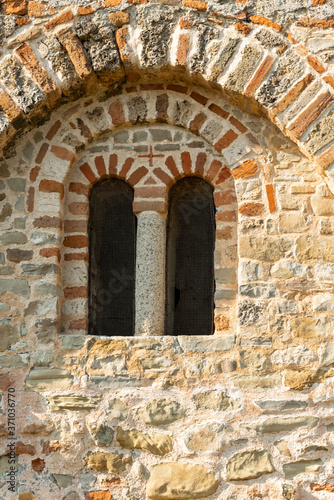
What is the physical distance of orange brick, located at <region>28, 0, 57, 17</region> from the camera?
4641 millimetres

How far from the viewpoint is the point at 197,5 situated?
4527 millimetres

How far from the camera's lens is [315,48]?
14.5 ft

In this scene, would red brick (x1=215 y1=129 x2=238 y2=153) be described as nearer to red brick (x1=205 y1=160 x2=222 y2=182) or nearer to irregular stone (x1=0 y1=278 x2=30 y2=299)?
red brick (x1=205 y1=160 x2=222 y2=182)

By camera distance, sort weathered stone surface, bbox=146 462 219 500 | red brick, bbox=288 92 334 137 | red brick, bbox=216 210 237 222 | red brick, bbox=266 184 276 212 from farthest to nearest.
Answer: red brick, bbox=216 210 237 222
red brick, bbox=266 184 276 212
red brick, bbox=288 92 334 137
weathered stone surface, bbox=146 462 219 500

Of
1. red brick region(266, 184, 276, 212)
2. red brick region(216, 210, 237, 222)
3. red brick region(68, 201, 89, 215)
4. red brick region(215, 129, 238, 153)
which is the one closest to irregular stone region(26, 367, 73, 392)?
red brick region(68, 201, 89, 215)

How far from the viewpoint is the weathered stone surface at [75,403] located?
4.33m

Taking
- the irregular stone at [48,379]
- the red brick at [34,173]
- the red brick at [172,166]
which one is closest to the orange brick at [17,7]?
the red brick at [34,173]

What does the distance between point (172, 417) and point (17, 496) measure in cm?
111

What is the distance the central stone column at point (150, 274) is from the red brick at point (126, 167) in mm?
313

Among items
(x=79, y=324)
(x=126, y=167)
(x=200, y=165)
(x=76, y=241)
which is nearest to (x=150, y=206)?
(x=126, y=167)

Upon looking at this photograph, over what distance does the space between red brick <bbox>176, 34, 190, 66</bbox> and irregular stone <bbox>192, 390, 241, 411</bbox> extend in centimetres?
219

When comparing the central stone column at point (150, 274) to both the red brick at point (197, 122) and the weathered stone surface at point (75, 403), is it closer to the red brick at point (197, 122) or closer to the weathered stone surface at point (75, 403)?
the weathered stone surface at point (75, 403)

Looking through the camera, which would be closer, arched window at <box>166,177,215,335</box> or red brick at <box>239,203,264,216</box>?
red brick at <box>239,203,264,216</box>

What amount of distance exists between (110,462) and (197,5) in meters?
3.07
